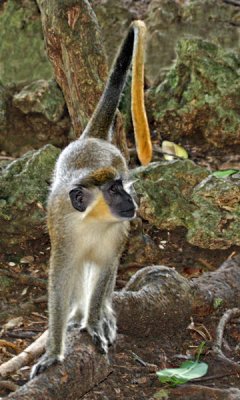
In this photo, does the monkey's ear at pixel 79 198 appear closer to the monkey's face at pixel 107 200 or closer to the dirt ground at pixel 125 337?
the monkey's face at pixel 107 200

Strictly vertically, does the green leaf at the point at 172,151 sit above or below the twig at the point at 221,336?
above

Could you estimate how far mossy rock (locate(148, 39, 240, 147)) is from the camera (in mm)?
7285

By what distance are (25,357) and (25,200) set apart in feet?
6.16

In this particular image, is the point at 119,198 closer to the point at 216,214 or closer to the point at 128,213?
the point at 128,213

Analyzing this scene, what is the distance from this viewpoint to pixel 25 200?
579 cm

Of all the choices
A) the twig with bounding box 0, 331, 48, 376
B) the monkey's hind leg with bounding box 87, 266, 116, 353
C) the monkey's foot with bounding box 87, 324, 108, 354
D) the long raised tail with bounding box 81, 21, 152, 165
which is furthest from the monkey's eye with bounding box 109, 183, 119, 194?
the twig with bounding box 0, 331, 48, 376

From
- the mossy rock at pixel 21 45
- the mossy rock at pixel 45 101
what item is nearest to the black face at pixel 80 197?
the mossy rock at pixel 45 101

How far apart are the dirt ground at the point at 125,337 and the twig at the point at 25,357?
6 centimetres

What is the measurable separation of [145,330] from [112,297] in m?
0.38

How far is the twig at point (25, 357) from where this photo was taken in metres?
4.06

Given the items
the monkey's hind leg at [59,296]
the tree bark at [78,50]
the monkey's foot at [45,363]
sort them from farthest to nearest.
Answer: the tree bark at [78,50], the monkey's hind leg at [59,296], the monkey's foot at [45,363]

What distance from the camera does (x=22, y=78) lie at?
801cm

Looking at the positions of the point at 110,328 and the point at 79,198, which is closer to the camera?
the point at 79,198

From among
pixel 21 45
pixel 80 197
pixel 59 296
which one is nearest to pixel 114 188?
pixel 80 197
